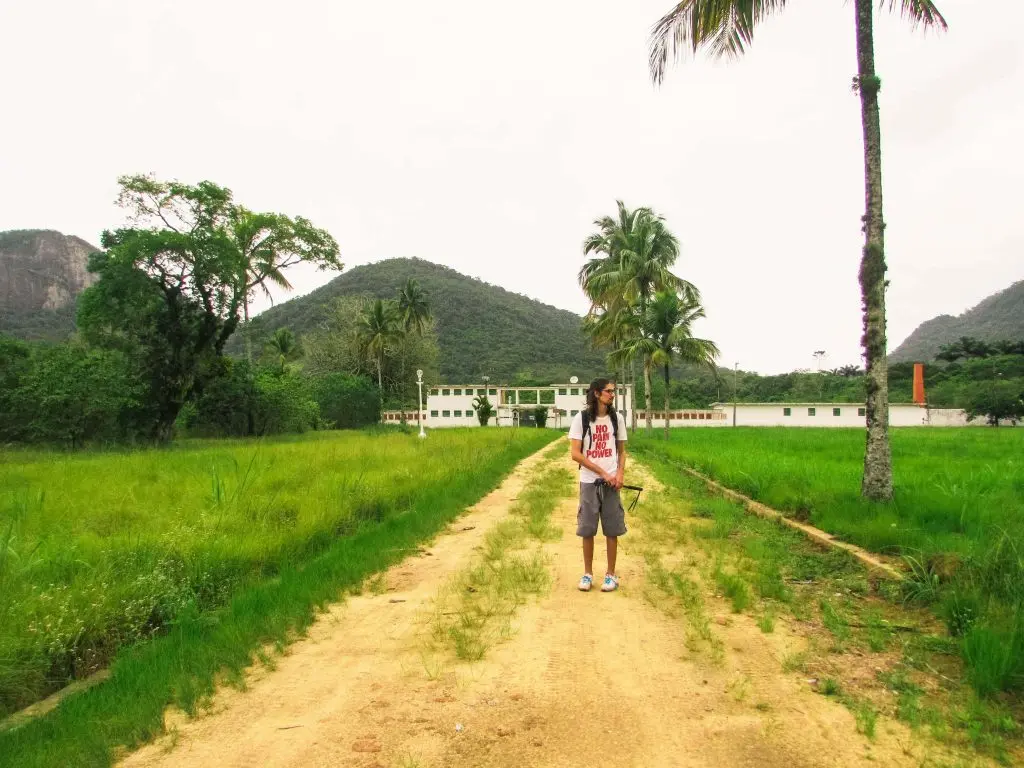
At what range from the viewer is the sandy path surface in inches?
109

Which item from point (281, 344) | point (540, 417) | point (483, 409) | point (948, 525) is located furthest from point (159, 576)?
point (281, 344)

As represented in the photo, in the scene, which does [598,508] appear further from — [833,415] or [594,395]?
[833,415]

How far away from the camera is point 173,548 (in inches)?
224

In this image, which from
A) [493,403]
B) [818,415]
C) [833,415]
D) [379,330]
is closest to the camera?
[833,415]

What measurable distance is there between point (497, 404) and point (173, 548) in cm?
5514

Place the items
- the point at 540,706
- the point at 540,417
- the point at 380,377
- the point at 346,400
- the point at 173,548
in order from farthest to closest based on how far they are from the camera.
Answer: the point at 540,417 < the point at 380,377 < the point at 346,400 < the point at 173,548 < the point at 540,706

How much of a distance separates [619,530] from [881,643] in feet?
6.56

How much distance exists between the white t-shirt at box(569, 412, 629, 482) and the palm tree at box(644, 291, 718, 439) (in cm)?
2199

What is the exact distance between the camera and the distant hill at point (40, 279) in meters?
64.1

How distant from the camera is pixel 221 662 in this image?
398 centimetres

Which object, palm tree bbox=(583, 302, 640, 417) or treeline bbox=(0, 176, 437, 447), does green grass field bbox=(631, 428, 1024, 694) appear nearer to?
palm tree bbox=(583, 302, 640, 417)

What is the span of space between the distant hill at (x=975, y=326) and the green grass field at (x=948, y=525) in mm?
98420

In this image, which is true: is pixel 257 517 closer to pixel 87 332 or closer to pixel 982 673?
pixel 982 673

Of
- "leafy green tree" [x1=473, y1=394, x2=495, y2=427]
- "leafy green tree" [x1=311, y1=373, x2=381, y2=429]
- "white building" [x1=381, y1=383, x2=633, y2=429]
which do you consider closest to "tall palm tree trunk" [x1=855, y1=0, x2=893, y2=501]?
"leafy green tree" [x1=311, y1=373, x2=381, y2=429]
